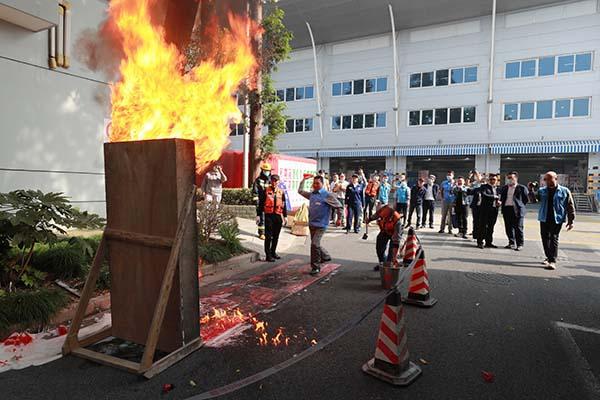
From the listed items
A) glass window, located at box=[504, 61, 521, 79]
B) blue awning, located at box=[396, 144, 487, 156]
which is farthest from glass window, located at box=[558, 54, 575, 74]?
blue awning, located at box=[396, 144, 487, 156]

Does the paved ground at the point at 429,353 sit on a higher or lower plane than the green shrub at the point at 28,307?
lower

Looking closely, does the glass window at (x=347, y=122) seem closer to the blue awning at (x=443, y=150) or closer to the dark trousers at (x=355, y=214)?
the blue awning at (x=443, y=150)

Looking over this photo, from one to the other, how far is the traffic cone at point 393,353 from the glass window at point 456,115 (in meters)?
26.3

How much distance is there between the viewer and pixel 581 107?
23.5 m

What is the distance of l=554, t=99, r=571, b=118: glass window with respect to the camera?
23.7m

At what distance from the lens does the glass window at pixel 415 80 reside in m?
28.1

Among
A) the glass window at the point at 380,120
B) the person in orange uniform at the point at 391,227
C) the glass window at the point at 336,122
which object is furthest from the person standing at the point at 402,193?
the glass window at the point at 336,122

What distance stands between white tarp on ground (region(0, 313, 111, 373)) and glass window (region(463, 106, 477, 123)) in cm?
2721

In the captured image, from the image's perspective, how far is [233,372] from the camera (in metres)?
3.45

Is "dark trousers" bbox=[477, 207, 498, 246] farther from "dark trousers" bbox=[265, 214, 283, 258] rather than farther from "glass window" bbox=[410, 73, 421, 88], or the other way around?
"glass window" bbox=[410, 73, 421, 88]

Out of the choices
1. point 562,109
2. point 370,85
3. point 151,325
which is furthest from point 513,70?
point 151,325

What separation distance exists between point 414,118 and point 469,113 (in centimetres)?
380

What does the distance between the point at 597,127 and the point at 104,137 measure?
27.0 m

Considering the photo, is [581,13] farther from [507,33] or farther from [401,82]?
[401,82]
